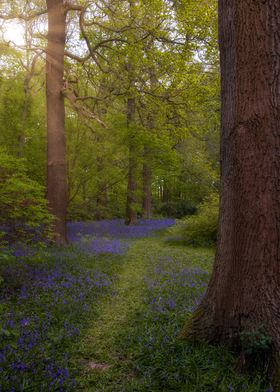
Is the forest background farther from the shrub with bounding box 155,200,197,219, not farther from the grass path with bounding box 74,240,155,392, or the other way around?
the shrub with bounding box 155,200,197,219

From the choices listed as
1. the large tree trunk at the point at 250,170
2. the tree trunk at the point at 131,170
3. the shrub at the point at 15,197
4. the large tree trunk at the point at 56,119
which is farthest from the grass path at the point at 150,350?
the tree trunk at the point at 131,170

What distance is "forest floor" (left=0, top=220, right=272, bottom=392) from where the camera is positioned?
140 inches

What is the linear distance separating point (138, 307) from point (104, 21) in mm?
11992

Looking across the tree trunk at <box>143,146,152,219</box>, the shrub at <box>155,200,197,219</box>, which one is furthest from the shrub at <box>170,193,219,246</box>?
the shrub at <box>155,200,197,219</box>

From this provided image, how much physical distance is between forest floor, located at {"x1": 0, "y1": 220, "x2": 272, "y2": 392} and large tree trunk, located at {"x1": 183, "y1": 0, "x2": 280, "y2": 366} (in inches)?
22.9

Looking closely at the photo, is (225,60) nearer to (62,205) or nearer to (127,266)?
(127,266)

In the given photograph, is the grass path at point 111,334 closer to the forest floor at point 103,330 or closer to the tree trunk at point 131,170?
the forest floor at point 103,330

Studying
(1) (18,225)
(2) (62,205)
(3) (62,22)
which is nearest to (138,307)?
(1) (18,225)

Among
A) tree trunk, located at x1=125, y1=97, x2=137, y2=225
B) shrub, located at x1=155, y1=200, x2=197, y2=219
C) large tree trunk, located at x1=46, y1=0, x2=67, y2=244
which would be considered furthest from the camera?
shrub, located at x1=155, y1=200, x2=197, y2=219

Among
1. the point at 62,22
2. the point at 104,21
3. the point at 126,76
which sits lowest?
the point at 126,76

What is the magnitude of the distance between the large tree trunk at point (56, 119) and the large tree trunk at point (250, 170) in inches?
328

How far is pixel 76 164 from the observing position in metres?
14.1

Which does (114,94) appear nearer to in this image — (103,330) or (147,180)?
(103,330)

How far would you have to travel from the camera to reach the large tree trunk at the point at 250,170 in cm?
354
